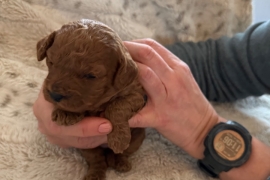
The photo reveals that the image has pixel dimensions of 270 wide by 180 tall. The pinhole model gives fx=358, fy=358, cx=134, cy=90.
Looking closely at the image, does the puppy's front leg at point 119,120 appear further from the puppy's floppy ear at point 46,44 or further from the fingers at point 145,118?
the puppy's floppy ear at point 46,44

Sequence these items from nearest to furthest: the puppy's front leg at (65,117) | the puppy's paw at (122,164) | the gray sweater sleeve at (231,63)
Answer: the puppy's front leg at (65,117)
the puppy's paw at (122,164)
the gray sweater sleeve at (231,63)

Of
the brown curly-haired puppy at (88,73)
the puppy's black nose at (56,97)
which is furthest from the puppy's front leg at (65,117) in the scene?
the puppy's black nose at (56,97)

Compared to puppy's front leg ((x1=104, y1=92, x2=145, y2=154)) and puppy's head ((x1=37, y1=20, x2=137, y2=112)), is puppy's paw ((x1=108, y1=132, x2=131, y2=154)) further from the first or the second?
puppy's head ((x1=37, y1=20, x2=137, y2=112))

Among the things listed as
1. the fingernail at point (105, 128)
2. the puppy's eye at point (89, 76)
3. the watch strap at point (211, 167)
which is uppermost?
the puppy's eye at point (89, 76)

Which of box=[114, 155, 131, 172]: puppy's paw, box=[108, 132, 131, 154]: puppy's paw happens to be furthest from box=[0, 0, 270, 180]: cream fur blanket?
box=[108, 132, 131, 154]: puppy's paw

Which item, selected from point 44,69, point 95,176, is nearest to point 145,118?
point 95,176

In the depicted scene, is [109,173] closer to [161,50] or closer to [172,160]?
[172,160]
